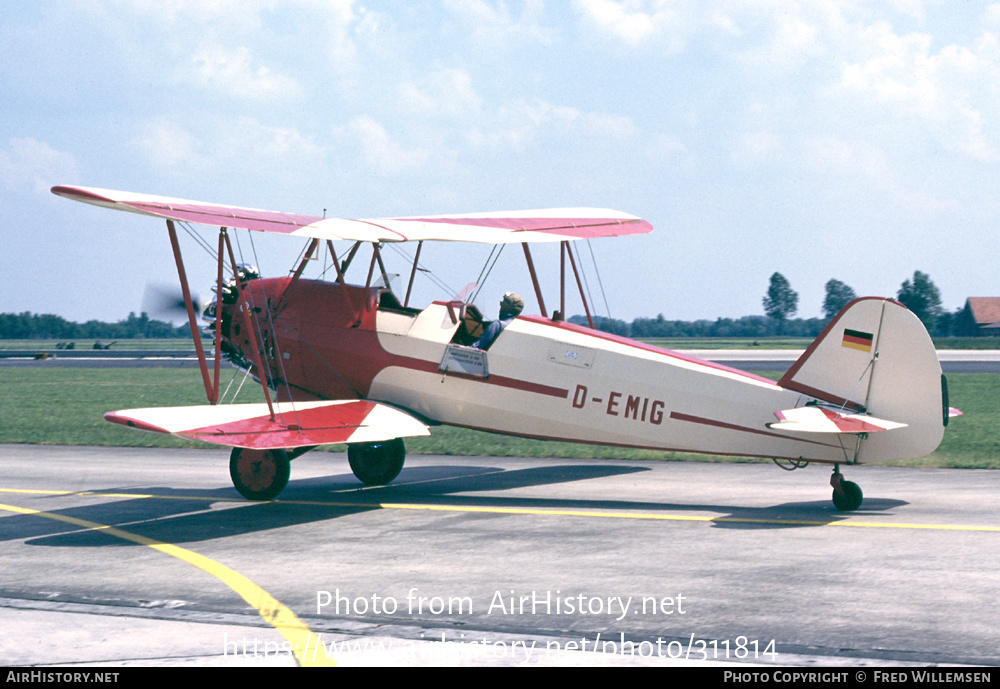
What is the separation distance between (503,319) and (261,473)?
3600mm

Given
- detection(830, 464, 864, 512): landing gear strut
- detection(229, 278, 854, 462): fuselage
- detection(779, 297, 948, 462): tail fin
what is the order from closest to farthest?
detection(779, 297, 948, 462): tail fin → detection(830, 464, 864, 512): landing gear strut → detection(229, 278, 854, 462): fuselage

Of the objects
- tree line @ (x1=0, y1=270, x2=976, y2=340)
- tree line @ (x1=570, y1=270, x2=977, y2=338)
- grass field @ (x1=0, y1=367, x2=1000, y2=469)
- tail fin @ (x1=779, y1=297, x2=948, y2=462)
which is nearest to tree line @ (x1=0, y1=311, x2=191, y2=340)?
tree line @ (x1=0, y1=270, x2=976, y2=340)

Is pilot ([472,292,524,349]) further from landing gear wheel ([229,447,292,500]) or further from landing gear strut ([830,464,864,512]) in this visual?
landing gear strut ([830,464,864,512])

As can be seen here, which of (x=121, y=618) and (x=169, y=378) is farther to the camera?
(x=169, y=378)

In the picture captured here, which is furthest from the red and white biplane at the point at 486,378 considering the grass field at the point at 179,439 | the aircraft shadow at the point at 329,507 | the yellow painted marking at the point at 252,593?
the grass field at the point at 179,439

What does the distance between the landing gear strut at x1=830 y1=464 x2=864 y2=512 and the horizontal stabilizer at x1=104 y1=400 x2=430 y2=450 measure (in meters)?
4.73

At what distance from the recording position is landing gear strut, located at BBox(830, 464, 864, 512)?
10695mm

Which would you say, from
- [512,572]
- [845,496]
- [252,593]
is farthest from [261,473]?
[845,496]

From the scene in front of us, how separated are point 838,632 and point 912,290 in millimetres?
139273

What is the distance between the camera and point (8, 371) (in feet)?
166

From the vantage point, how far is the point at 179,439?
20859 mm

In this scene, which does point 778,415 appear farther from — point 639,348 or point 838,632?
point 838,632

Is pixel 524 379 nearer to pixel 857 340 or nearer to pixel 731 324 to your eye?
pixel 857 340
